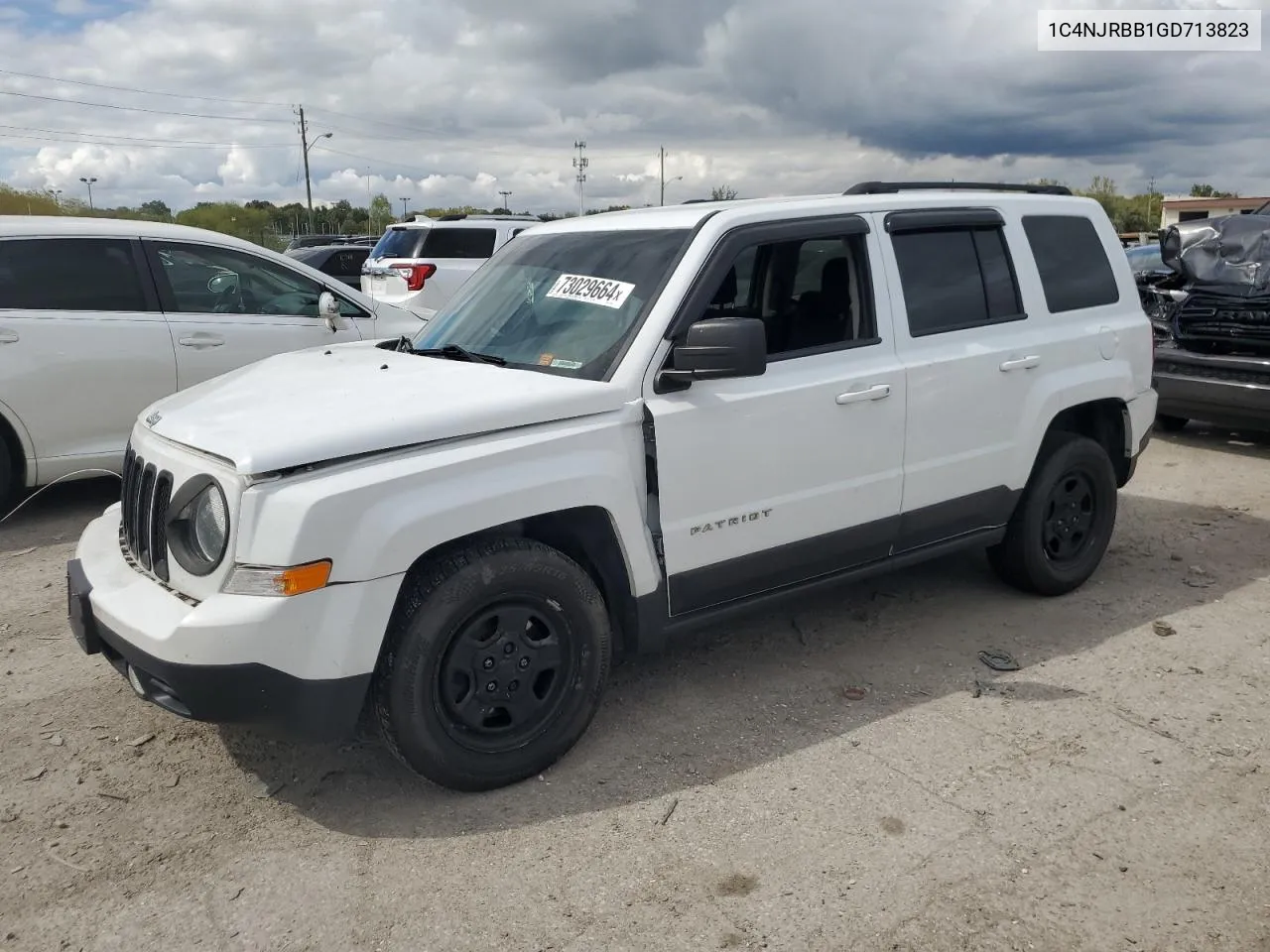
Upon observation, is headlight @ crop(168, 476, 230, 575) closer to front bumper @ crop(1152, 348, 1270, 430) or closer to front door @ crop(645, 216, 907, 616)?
front door @ crop(645, 216, 907, 616)

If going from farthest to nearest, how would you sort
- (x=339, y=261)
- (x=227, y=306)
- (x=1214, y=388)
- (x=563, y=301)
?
(x=339, y=261) → (x=1214, y=388) → (x=227, y=306) → (x=563, y=301)

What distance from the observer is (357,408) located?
3.24 m

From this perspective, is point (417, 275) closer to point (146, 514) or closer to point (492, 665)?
point (146, 514)

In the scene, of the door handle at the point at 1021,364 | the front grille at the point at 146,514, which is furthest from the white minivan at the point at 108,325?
the door handle at the point at 1021,364

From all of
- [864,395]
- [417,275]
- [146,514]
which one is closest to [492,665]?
[146,514]

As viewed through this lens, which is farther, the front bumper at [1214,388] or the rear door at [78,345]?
the front bumper at [1214,388]

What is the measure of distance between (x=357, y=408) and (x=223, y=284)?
4268mm

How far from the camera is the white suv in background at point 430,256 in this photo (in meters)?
12.6

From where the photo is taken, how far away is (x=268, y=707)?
2.96 meters

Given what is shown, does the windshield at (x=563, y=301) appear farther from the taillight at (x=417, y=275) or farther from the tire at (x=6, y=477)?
the taillight at (x=417, y=275)

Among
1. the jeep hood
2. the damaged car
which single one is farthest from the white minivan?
the damaged car

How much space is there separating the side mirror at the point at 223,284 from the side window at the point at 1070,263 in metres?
5.01

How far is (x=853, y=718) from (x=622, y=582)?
1061 mm

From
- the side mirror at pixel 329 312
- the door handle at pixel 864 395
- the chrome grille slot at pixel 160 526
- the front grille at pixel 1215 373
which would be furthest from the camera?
the front grille at pixel 1215 373
